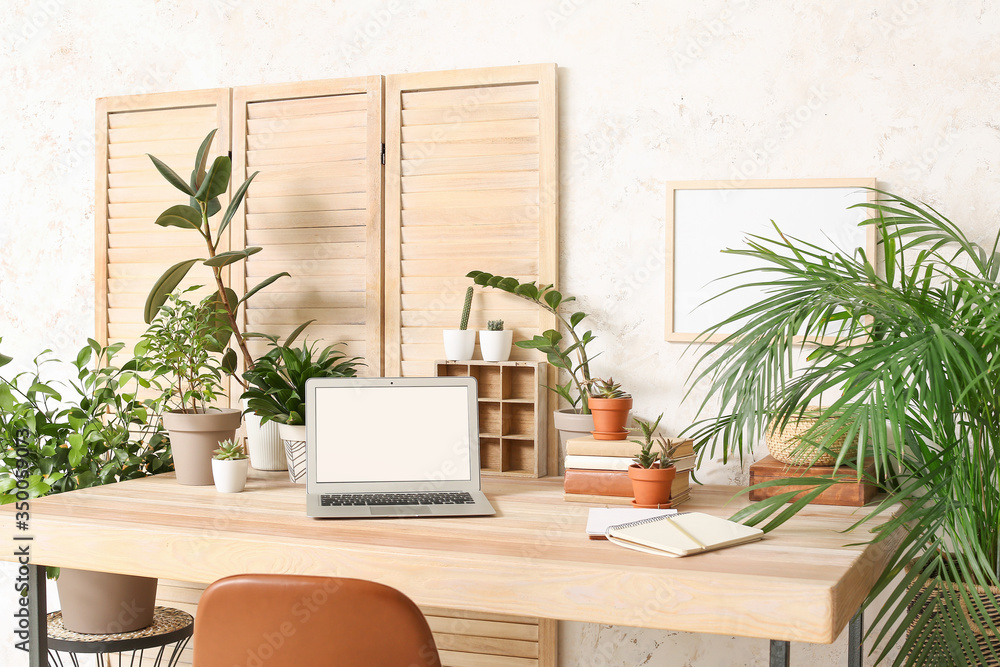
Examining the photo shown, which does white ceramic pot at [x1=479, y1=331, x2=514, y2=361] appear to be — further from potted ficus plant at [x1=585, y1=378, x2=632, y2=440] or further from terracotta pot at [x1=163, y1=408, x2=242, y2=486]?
terracotta pot at [x1=163, y1=408, x2=242, y2=486]

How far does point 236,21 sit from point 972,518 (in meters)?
2.46

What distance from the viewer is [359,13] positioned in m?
2.60

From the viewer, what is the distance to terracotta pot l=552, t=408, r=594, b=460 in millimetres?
2227

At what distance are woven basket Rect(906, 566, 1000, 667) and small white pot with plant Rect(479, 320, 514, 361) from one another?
117 centimetres

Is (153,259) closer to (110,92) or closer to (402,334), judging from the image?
(110,92)

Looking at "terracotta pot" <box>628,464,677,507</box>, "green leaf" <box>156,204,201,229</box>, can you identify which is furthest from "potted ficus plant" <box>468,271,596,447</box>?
"green leaf" <box>156,204,201,229</box>

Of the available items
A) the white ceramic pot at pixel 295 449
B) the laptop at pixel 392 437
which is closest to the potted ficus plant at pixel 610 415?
the laptop at pixel 392 437

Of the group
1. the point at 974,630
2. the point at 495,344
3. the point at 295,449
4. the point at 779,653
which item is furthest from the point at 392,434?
the point at 974,630

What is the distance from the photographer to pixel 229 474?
2094 mm

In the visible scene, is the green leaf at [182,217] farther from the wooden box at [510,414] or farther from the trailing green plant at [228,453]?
the wooden box at [510,414]

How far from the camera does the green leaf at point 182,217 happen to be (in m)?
2.43

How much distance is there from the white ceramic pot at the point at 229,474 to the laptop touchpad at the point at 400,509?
43 cm

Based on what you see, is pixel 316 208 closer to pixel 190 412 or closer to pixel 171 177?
pixel 171 177

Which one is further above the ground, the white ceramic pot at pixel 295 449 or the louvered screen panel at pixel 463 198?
the louvered screen panel at pixel 463 198
